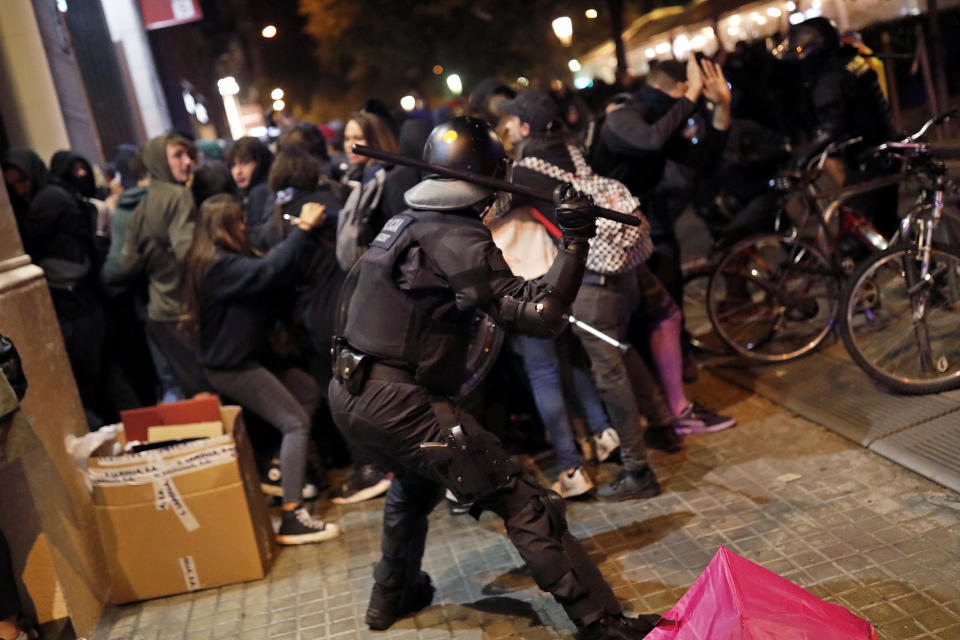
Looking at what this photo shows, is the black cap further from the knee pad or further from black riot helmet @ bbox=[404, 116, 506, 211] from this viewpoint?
the knee pad

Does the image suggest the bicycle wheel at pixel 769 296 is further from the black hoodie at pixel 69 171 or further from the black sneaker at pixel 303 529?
the black hoodie at pixel 69 171

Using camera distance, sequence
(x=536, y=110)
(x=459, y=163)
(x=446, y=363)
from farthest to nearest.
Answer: (x=536, y=110), (x=446, y=363), (x=459, y=163)

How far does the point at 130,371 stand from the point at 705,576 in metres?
5.39

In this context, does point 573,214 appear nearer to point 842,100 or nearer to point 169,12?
point 842,100

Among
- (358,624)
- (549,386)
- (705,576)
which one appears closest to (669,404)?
(549,386)

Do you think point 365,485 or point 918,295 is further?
point 365,485

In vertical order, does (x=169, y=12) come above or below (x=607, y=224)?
above

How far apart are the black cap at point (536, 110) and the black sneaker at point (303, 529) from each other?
2.41m

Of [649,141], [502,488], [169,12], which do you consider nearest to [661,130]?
[649,141]

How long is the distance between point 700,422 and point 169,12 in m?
14.5

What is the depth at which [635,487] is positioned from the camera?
203 inches

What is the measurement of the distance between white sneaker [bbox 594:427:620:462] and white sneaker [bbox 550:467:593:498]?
0.42m

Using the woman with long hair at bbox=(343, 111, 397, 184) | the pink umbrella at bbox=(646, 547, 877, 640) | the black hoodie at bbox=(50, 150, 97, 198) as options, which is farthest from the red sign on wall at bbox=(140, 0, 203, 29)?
the pink umbrella at bbox=(646, 547, 877, 640)

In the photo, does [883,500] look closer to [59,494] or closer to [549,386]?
[549,386]
